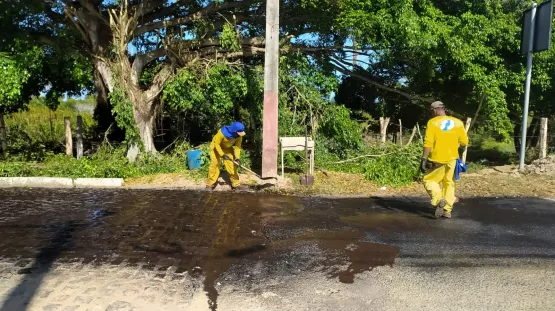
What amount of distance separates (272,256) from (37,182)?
706cm

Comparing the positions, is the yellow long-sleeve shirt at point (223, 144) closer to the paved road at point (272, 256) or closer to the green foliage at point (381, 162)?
the paved road at point (272, 256)

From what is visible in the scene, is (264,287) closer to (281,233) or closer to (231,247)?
(231,247)

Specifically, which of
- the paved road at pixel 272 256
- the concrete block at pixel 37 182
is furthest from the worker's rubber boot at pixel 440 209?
the concrete block at pixel 37 182

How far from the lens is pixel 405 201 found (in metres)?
8.40

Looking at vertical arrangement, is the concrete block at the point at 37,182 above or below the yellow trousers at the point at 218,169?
below

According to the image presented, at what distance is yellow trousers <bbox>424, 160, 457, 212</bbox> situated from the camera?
22.3 ft

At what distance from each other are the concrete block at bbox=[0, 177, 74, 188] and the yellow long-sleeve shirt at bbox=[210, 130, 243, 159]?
340 centimetres

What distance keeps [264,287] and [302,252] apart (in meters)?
1.13

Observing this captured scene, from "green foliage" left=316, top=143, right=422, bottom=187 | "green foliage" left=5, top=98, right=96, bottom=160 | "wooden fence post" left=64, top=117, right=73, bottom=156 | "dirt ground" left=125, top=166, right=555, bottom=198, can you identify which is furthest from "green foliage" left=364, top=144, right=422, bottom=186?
"green foliage" left=5, top=98, right=96, bottom=160

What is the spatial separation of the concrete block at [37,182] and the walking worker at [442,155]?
7518mm

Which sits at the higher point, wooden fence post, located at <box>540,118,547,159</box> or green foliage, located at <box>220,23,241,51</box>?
green foliage, located at <box>220,23,241,51</box>

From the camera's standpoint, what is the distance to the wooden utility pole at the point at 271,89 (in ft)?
31.3

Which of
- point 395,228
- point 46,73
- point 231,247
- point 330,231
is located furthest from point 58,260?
point 46,73

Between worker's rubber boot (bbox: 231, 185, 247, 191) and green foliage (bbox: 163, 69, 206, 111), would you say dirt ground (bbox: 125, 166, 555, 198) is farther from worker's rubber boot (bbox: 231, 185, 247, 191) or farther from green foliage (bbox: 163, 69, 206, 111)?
green foliage (bbox: 163, 69, 206, 111)
